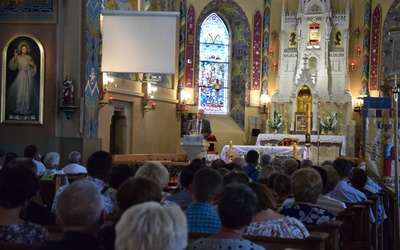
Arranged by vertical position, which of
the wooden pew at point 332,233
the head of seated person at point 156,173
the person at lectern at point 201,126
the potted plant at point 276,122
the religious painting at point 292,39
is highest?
the religious painting at point 292,39

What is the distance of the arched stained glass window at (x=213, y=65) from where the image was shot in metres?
24.0

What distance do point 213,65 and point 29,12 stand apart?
10482mm

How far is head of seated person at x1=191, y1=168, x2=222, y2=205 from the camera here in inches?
189

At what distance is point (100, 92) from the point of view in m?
16.6

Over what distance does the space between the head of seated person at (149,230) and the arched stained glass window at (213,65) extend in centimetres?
2136

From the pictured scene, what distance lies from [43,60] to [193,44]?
31.2ft

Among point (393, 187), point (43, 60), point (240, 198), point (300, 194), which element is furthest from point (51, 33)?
point (240, 198)

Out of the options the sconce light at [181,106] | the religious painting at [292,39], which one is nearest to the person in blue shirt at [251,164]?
the sconce light at [181,106]

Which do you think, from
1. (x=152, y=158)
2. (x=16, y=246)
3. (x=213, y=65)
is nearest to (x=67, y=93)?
(x=152, y=158)

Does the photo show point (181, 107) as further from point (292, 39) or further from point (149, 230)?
point (149, 230)

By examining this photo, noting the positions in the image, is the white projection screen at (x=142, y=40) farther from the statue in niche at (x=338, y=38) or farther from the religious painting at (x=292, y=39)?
the statue in niche at (x=338, y=38)

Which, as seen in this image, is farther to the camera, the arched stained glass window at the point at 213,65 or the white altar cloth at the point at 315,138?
the arched stained glass window at the point at 213,65

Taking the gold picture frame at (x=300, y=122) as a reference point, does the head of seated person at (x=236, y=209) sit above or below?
below

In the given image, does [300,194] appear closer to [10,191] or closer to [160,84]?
[10,191]
